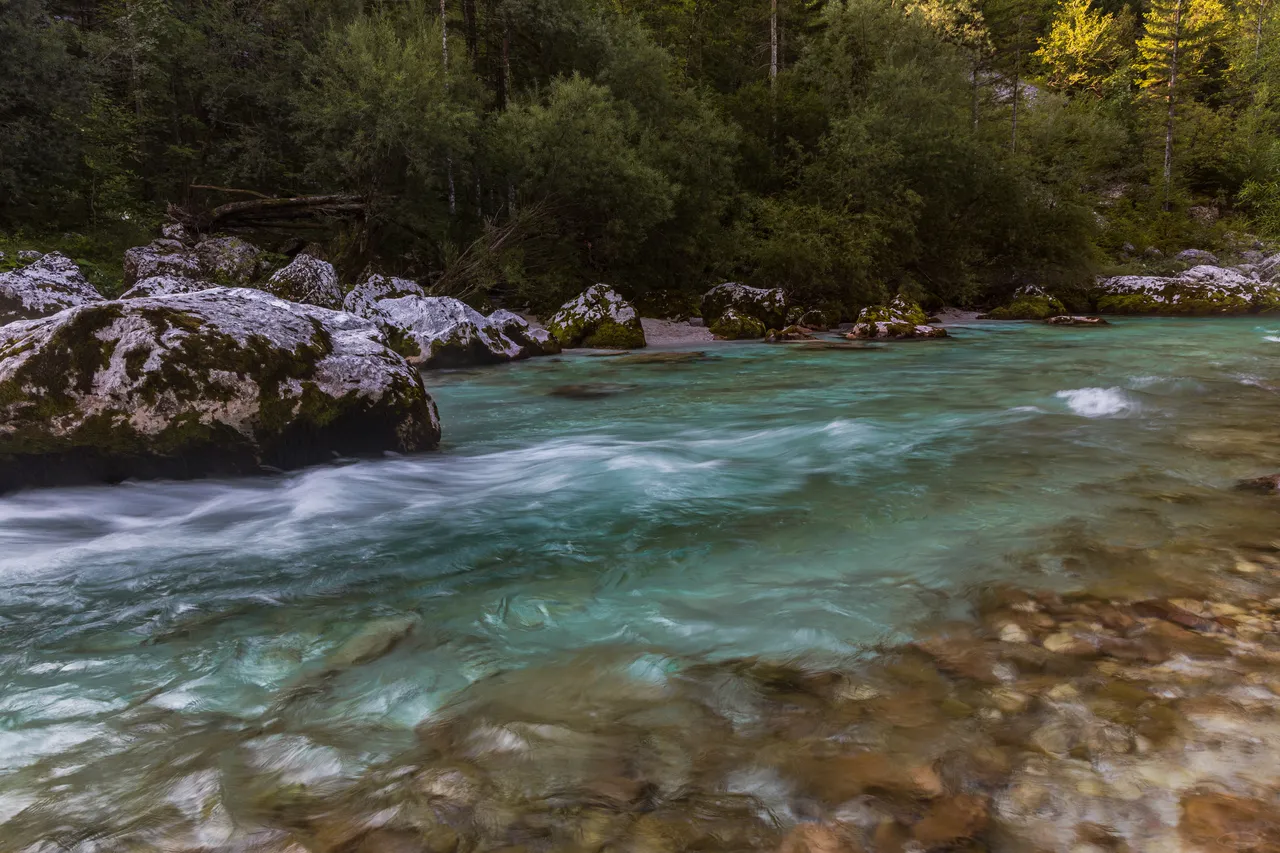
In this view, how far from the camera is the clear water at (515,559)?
2.29 meters

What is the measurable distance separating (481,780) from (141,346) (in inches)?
184

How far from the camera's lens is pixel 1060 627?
2619 mm

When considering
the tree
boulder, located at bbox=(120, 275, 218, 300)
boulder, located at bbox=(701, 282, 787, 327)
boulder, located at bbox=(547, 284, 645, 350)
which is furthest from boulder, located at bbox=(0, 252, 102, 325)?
the tree

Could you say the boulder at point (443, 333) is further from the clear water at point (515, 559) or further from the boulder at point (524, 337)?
the clear water at point (515, 559)

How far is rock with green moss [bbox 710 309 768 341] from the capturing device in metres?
18.1

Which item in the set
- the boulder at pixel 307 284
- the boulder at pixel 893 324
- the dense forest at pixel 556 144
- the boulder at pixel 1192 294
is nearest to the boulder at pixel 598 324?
the dense forest at pixel 556 144

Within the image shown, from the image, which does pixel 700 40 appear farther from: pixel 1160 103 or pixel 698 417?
pixel 1160 103

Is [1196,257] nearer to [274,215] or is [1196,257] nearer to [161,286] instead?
[274,215]

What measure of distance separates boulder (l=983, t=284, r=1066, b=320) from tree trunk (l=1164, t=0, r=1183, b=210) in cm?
2070

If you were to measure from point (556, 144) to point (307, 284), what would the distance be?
23.5 ft

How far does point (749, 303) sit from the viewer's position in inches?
781

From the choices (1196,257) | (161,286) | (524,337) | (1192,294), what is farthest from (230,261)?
(1196,257)

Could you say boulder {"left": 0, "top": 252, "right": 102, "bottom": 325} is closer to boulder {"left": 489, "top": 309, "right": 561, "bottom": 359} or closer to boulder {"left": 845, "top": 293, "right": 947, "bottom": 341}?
boulder {"left": 489, "top": 309, "right": 561, "bottom": 359}

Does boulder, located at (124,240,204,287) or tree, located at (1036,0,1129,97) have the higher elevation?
tree, located at (1036,0,1129,97)
